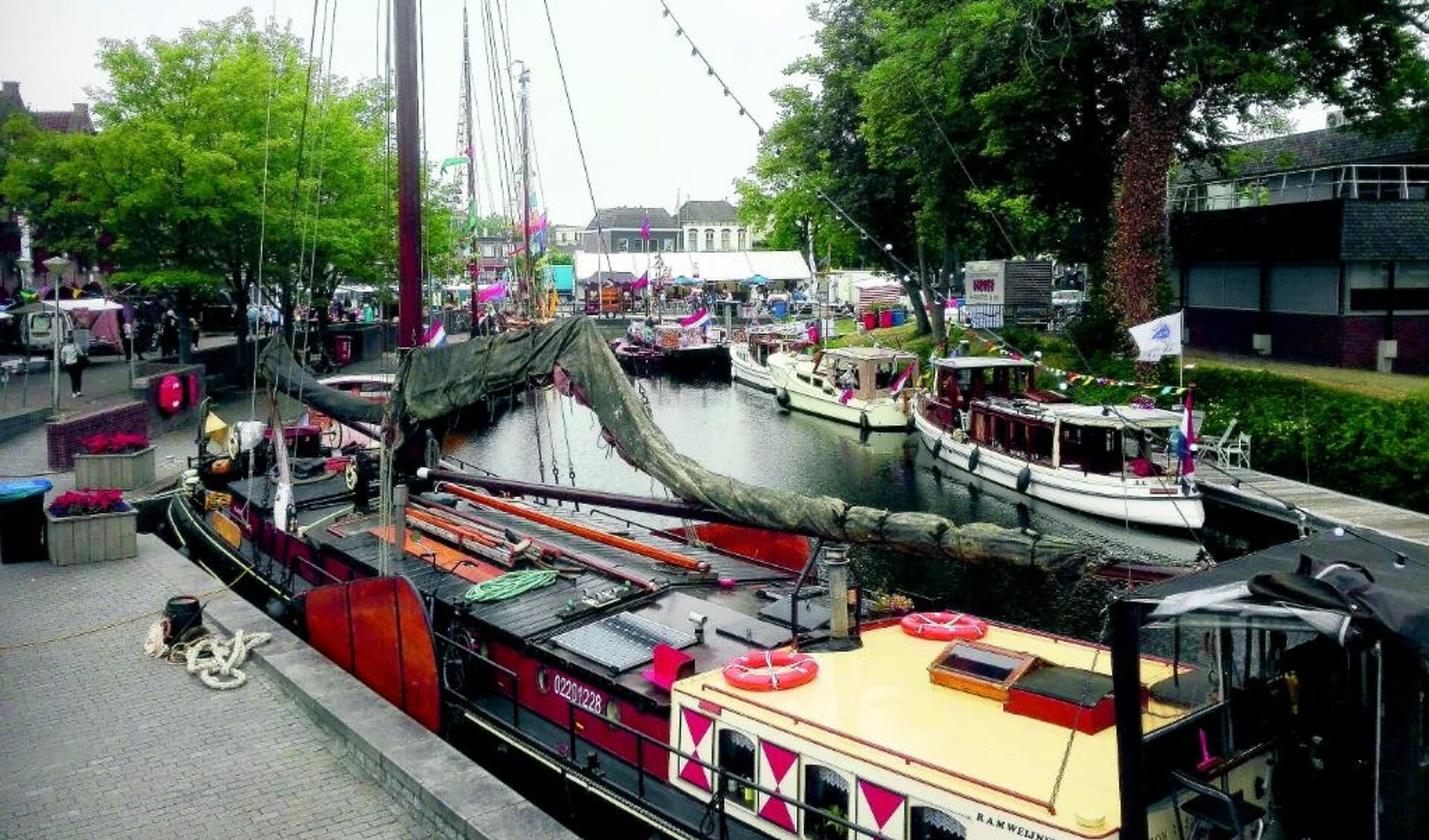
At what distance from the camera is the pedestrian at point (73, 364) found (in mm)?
33500

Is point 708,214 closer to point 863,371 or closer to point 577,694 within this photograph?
point 863,371

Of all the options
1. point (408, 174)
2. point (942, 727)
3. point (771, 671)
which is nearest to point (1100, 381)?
point (408, 174)

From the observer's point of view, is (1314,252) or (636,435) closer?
(636,435)

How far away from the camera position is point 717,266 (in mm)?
89500

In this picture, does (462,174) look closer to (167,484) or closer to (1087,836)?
(167,484)

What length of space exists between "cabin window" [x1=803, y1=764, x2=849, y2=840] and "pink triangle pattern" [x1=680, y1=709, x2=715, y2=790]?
105cm

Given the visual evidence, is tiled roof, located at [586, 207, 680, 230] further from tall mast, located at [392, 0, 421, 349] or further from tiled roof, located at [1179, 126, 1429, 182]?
tall mast, located at [392, 0, 421, 349]

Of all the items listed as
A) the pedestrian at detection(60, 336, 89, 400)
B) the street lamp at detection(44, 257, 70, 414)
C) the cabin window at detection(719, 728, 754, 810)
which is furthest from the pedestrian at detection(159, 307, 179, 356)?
the cabin window at detection(719, 728, 754, 810)

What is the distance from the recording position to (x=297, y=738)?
37.8ft

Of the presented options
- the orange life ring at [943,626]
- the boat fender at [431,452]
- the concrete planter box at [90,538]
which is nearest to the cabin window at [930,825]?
the orange life ring at [943,626]

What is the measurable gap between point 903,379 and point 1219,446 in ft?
53.6

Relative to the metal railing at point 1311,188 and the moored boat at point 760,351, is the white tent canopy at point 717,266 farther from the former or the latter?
the metal railing at point 1311,188

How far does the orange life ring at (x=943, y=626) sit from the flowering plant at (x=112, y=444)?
64.2ft

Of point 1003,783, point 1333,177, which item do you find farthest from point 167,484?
point 1333,177
